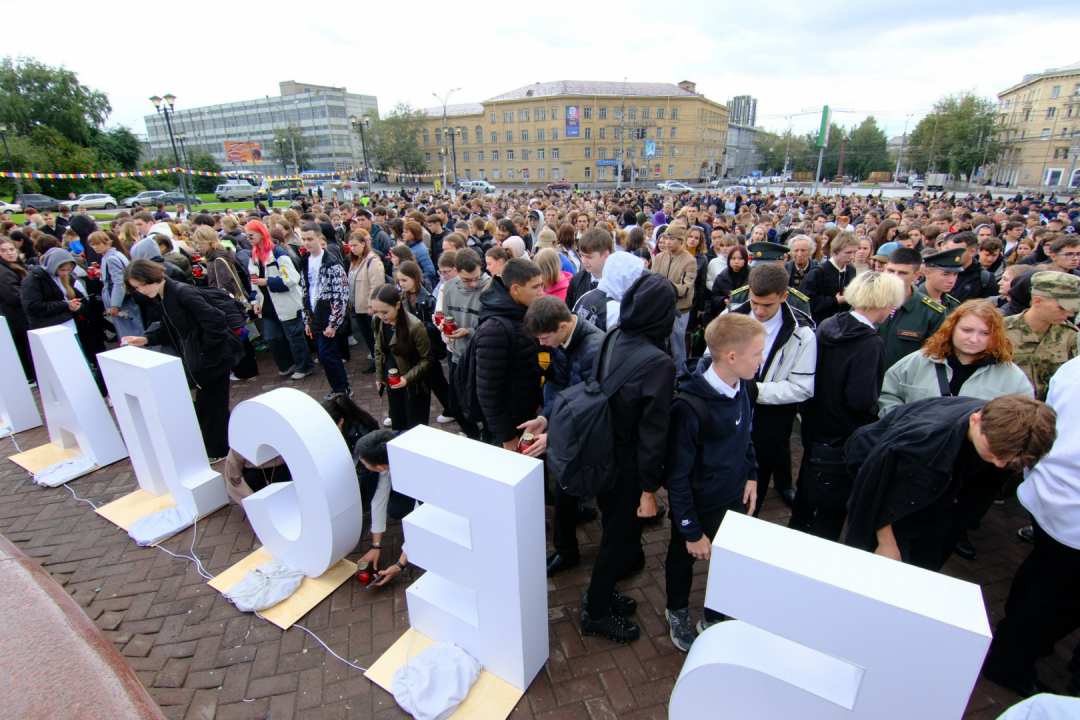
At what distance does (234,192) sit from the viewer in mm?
38969

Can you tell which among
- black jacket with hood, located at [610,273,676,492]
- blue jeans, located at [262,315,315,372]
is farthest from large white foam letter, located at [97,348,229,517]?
black jacket with hood, located at [610,273,676,492]

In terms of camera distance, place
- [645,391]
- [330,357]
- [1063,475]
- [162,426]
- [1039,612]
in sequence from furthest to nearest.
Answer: [330,357] → [162,426] → [1039,612] → [645,391] → [1063,475]

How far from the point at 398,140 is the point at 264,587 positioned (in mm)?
69496

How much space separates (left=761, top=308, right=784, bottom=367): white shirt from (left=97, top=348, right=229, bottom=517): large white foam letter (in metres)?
4.26

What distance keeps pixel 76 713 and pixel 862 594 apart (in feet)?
10.5

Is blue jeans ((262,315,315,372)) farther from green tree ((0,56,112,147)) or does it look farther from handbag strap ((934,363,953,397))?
green tree ((0,56,112,147))

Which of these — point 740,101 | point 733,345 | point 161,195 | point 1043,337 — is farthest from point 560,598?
point 740,101

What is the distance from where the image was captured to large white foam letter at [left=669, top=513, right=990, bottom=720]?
4.77 ft

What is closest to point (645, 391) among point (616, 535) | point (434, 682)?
point (616, 535)

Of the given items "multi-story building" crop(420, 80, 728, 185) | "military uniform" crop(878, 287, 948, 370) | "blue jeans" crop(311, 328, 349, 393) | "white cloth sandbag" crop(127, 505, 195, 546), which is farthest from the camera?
"multi-story building" crop(420, 80, 728, 185)

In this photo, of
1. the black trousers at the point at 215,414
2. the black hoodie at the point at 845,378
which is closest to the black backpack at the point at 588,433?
the black hoodie at the point at 845,378

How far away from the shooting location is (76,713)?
2.12 m

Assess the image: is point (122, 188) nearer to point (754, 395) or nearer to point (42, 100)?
point (42, 100)

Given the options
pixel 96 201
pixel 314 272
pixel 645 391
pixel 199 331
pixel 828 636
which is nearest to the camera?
pixel 828 636
